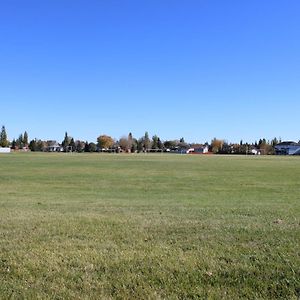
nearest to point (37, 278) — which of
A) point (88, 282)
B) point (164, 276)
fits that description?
point (88, 282)

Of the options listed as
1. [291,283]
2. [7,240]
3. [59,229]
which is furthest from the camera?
[59,229]

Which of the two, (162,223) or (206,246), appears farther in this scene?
(162,223)

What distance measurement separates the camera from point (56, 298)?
6.02 meters

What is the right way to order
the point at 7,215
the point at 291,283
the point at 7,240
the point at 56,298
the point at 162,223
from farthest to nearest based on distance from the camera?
the point at 7,215
the point at 162,223
the point at 7,240
the point at 291,283
the point at 56,298

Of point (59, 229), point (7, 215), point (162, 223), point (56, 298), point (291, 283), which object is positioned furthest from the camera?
point (7, 215)

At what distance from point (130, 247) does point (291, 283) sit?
116 inches

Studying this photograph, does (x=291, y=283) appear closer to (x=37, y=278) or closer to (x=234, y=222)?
(x=37, y=278)

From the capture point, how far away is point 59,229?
10.3m

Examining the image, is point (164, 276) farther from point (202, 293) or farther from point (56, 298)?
point (56, 298)

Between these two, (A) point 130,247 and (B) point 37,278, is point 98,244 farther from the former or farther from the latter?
(B) point 37,278

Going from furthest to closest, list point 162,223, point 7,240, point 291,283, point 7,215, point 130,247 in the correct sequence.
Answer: point 7,215
point 162,223
point 7,240
point 130,247
point 291,283

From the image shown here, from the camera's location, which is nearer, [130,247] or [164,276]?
[164,276]

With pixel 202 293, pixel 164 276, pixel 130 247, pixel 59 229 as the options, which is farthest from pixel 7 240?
pixel 202 293

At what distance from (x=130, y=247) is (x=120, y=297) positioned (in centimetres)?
231
